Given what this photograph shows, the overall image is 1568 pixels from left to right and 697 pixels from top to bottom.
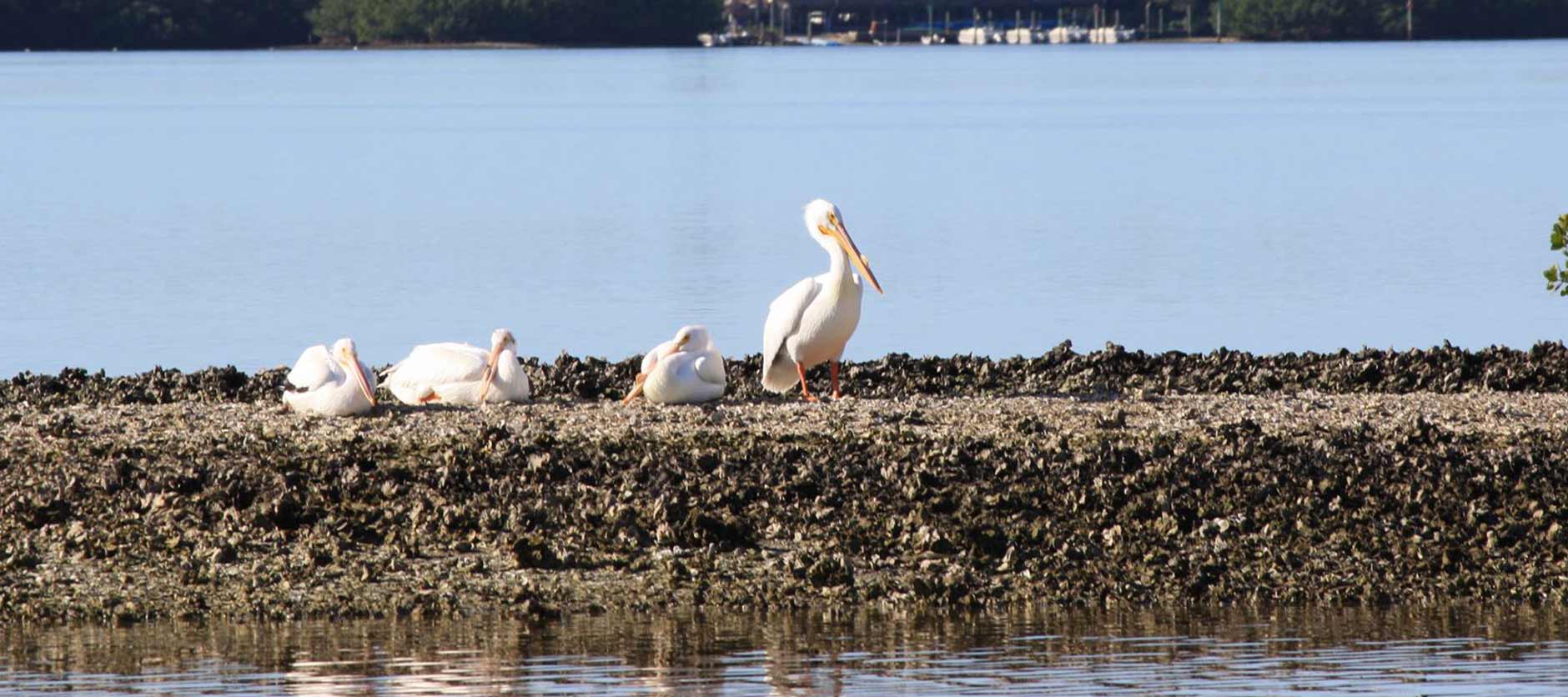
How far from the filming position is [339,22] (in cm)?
16262

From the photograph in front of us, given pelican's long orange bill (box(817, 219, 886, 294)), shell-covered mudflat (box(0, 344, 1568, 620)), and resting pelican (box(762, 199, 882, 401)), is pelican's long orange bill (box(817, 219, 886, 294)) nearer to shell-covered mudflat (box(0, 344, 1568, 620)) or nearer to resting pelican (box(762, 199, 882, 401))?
resting pelican (box(762, 199, 882, 401))

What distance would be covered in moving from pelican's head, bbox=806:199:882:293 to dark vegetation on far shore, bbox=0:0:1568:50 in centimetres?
13810

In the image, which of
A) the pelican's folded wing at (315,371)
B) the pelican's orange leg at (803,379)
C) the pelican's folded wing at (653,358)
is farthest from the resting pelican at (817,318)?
the pelican's folded wing at (315,371)

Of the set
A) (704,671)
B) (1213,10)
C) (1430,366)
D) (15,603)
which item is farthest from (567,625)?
(1213,10)

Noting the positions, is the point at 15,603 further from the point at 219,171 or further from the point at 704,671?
the point at 219,171

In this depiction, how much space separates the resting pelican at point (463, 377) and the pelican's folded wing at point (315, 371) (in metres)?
0.43

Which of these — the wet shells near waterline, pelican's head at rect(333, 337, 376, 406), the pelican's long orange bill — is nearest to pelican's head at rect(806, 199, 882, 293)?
the pelican's long orange bill

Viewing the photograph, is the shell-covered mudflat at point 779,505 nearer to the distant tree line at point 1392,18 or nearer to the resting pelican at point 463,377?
the resting pelican at point 463,377

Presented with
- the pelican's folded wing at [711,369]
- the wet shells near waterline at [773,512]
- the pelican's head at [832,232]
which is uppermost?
the pelican's head at [832,232]

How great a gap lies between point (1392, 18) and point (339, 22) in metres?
69.5

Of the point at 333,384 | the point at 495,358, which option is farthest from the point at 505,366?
the point at 333,384

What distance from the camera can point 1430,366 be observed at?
46.7 ft

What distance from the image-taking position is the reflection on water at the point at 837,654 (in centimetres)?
834

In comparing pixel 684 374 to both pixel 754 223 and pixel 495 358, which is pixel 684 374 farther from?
pixel 754 223
